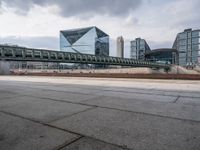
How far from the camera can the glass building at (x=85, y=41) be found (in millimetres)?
127125

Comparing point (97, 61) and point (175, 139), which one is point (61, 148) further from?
point (97, 61)

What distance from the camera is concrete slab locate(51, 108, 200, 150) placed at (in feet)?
9.41

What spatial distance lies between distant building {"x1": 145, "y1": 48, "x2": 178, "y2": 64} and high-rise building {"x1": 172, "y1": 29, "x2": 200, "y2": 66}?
1036 centimetres

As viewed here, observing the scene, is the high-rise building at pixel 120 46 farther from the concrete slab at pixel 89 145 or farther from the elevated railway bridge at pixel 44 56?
the concrete slab at pixel 89 145

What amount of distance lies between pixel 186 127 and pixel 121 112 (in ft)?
5.80

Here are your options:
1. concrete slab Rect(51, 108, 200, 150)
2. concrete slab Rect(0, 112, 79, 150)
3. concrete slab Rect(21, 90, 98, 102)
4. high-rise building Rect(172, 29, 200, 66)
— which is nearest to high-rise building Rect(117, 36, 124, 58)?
high-rise building Rect(172, 29, 200, 66)

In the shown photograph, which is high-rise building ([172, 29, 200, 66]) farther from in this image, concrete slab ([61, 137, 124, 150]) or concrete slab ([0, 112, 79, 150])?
concrete slab ([61, 137, 124, 150])

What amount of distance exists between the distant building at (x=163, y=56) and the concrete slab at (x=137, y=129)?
128728 millimetres

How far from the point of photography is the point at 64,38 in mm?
136500

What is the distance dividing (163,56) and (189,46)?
19671 millimetres

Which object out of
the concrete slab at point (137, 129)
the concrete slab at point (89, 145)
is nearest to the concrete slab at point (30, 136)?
the concrete slab at point (89, 145)

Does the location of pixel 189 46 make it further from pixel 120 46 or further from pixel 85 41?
pixel 120 46

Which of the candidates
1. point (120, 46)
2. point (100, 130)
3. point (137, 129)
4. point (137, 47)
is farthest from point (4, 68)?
point (120, 46)

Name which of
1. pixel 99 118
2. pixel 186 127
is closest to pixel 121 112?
pixel 99 118
